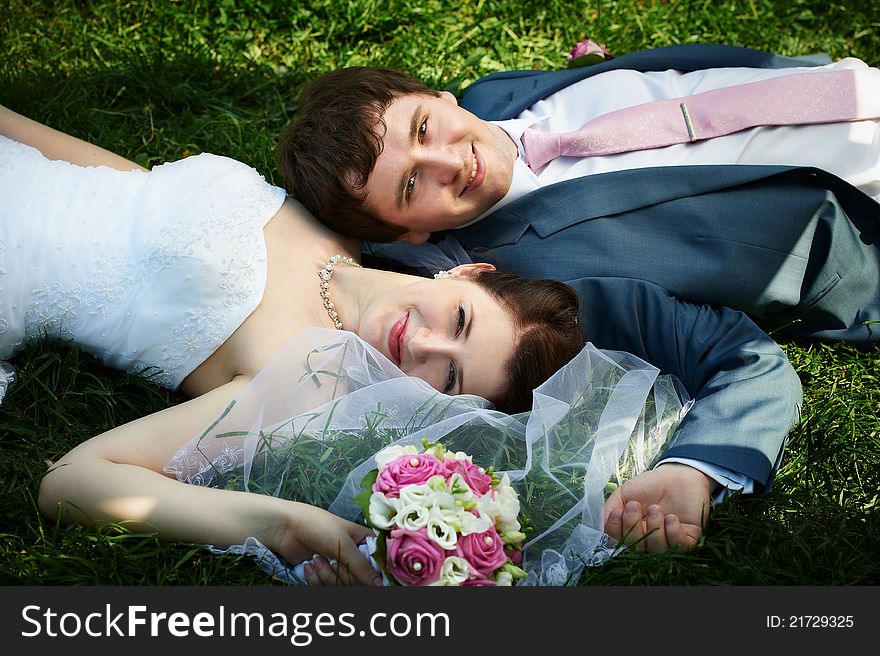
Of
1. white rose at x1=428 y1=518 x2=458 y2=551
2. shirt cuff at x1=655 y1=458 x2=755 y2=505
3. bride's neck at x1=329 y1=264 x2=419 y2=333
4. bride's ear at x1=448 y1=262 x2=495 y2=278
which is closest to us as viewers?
white rose at x1=428 y1=518 x2=458 y2=551

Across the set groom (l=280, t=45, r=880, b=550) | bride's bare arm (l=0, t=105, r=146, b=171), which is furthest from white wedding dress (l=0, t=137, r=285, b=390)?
groom (l=280, t=45, r=880, b=550)

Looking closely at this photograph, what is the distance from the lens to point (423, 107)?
3.69 meters

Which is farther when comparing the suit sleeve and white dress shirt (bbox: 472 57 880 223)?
white dress shirt (bbox: 472 57 880 223)

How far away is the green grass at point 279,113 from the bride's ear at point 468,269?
→ 3.76ft

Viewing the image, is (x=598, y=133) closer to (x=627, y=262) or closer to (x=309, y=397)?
(x=627, y=262)

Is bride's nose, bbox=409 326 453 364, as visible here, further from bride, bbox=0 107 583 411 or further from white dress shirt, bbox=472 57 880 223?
white dress shirt, bbox=472 57 880 223

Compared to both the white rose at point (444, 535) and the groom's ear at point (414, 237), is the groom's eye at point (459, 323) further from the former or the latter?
the white rose at point (444, 535)

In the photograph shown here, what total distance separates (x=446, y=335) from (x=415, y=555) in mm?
1010

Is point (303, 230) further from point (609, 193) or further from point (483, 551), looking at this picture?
point (483, 551)

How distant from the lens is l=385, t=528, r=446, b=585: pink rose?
2252 mm

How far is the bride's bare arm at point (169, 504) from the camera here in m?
2.63

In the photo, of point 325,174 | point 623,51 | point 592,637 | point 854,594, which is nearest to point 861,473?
point 854,594

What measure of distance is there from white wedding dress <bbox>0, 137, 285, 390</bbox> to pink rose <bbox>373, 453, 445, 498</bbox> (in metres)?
1.06

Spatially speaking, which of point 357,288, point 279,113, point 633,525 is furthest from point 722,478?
point 279,113
